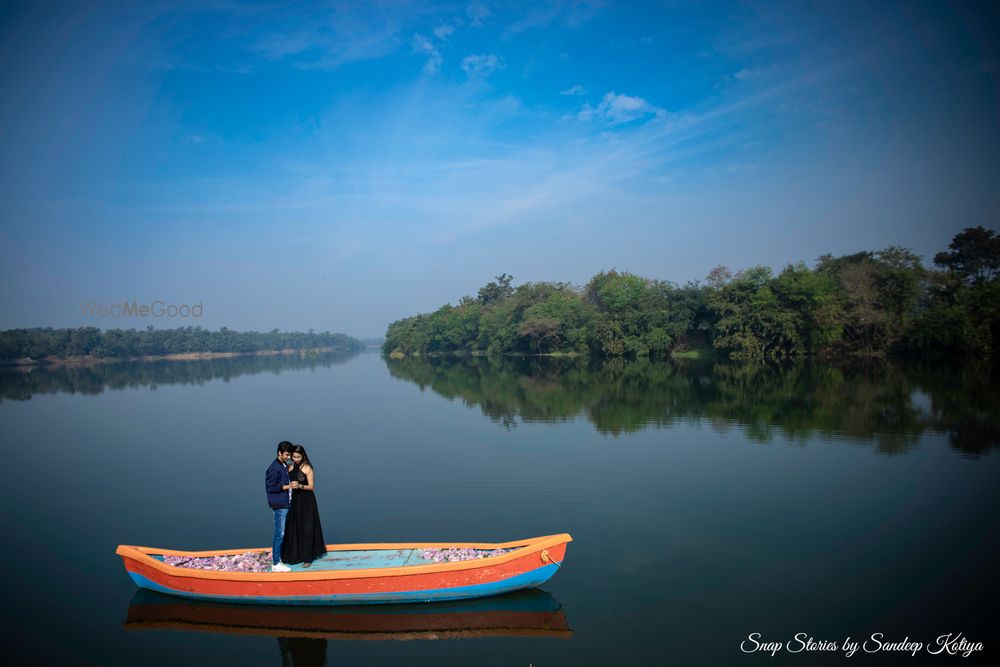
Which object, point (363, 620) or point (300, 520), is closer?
point (363, 620)

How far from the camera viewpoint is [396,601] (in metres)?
6.38

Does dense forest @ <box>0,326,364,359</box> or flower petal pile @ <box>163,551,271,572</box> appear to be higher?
dense forest @ <box>0,326,364,359</box>

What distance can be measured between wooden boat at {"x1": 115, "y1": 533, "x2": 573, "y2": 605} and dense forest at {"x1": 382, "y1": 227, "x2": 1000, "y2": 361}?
38296 mm

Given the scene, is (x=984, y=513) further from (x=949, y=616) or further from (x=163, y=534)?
(x=163, y=534)

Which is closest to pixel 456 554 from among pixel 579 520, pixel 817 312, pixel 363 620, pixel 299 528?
pixel 363 620

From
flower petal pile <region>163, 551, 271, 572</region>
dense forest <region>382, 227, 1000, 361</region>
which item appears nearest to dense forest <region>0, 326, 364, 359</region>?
dense forest <region>382, 227, 1000, 361</region>

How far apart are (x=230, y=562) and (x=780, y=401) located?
62.5 ft

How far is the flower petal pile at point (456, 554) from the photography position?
651 centimetres

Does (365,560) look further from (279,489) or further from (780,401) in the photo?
(780,401)

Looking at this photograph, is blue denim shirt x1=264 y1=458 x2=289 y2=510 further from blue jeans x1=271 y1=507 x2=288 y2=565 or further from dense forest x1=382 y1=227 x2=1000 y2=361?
dense forest x1=382 y1=227 x2=1000 y2=361

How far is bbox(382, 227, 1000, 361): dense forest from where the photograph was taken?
35.0 metres

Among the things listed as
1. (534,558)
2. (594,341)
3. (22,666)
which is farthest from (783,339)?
(22,666)

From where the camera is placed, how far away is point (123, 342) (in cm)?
11019

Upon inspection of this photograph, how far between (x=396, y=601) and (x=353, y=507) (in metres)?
4.11
